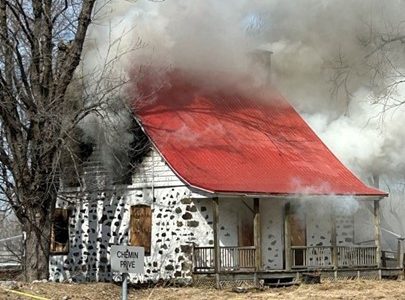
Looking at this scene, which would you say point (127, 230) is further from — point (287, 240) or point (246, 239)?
point (287, 240)

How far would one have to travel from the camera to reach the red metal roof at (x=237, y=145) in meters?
20.8

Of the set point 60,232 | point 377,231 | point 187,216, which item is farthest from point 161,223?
point 377,231

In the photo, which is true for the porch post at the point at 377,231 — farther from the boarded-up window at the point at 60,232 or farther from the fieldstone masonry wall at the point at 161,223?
the boarded-up window at the point at 60,232

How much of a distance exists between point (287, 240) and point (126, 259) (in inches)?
455

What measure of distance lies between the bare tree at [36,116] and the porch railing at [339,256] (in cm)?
808

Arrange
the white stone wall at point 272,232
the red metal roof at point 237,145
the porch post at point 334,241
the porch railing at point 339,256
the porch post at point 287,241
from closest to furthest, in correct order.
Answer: the red metal roof at point 237,145
the porch post at point 287,241
the white stone wall at point 272,232
the porch post at point 334,241
the porch railing at point 339,256

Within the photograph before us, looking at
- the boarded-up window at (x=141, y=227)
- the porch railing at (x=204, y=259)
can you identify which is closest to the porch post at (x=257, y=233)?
the porch railing at (x=204, y=259)

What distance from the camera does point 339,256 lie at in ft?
75.5

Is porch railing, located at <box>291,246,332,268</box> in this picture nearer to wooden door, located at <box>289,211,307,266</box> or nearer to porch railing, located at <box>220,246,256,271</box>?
wooden door, located at <box>289,211,307,266</box>

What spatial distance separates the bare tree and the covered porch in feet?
14.6

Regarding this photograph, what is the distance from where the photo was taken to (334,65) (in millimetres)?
25844

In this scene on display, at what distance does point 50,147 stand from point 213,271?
558cm

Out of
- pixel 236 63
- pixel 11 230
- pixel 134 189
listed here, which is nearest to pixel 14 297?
pixel 134 189

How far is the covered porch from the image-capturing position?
66.9 ft
